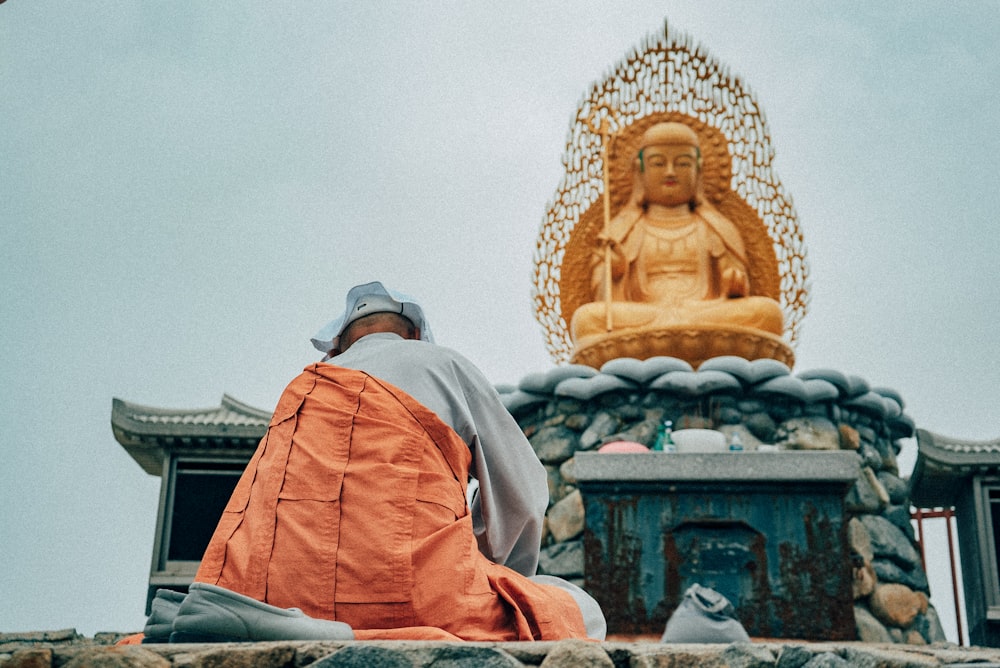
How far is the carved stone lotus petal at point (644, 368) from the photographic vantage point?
6570 mm

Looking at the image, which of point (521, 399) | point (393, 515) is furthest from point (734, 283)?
point (393, 515)

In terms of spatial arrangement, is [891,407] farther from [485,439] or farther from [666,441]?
[485,439]

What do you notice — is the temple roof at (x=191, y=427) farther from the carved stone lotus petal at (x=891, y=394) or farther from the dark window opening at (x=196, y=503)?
the carved stone lotus petal at (x=891, y=394)

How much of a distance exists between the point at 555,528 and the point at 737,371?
1.43 metres

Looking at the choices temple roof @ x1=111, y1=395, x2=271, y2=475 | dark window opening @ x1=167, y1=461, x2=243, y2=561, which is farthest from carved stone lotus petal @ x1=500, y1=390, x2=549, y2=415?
dark window opening @ x1=167, y1=461, x2=243, y2=561

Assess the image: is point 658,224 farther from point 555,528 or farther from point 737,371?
point 555,528

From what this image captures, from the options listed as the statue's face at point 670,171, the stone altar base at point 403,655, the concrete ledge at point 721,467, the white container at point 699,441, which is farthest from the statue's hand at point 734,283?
the stone altar base at point 403,655

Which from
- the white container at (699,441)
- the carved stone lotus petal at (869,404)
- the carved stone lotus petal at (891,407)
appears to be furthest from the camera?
the carved stone lotus petal at (891,407)

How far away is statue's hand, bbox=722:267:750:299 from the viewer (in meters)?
7.78

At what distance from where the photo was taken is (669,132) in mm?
8352

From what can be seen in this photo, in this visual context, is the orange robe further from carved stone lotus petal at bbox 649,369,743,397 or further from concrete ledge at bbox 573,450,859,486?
carved stone lotus petal at bbox 649,369,743,397

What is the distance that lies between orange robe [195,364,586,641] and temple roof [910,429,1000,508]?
5921 mm

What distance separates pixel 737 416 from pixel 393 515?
477 centimetres

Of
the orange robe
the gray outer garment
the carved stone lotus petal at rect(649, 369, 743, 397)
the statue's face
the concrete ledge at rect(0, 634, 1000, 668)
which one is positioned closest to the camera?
the concrete ledge at rect(0, 634, 1000, 668)
